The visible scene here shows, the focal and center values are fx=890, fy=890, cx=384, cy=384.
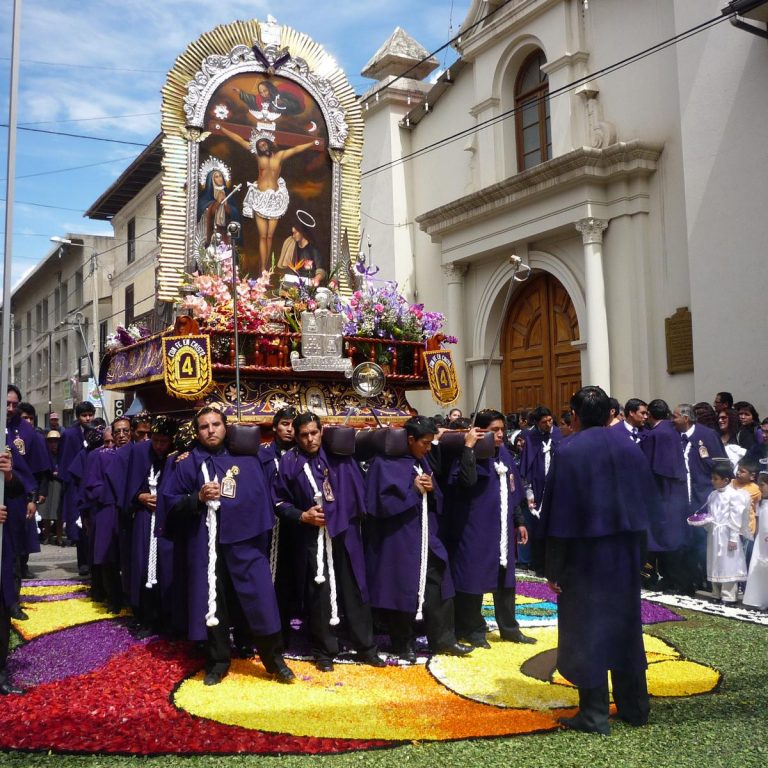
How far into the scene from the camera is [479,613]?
20.6ft

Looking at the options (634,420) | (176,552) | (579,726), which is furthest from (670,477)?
(176,552)

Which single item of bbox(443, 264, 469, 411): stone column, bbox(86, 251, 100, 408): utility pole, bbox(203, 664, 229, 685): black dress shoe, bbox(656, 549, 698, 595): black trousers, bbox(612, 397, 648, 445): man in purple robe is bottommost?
bbox(203, 664, 229, 685): black dress shoe

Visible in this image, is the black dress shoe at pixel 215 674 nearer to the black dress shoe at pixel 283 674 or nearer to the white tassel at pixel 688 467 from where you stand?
the black dress shoe at pixel 283 674

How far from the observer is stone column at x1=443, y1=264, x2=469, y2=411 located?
15.7 metres

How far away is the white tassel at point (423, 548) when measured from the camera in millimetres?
5914

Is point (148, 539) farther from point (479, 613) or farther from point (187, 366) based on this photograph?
point (479, 613)

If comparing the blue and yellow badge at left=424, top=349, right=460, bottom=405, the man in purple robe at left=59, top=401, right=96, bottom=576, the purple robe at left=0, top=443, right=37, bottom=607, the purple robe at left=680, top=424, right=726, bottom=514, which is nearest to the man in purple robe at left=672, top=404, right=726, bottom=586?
the purple robe at left=680, top=424, right=726, bottom=514

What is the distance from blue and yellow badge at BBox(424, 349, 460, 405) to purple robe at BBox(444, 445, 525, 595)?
5.96 ft

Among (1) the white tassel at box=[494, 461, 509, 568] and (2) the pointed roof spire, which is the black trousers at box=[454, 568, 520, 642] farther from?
(2) the pointed roof spire

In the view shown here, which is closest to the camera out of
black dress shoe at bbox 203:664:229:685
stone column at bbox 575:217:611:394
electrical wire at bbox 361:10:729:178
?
black dress shoe at bbox 203:664:229:685

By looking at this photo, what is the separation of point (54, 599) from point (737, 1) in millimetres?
9608

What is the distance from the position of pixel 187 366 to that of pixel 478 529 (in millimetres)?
2553

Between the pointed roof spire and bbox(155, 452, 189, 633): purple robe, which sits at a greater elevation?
the pointed roof spire

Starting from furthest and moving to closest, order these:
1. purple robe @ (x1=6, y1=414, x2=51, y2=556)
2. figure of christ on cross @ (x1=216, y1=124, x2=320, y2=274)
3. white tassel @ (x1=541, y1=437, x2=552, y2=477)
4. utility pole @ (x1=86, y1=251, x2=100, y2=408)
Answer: utility pole @ (x1=86, y1=251, x2=100, y2=408) < white tassel @ (x1=541, y1=437, x2=552, y2=477) < figure of christ on cross @ (x1=216, y1=124, x2=320, y2=274) < purple robe @ (x1=6, y1=414, x2=51, y2=556)
